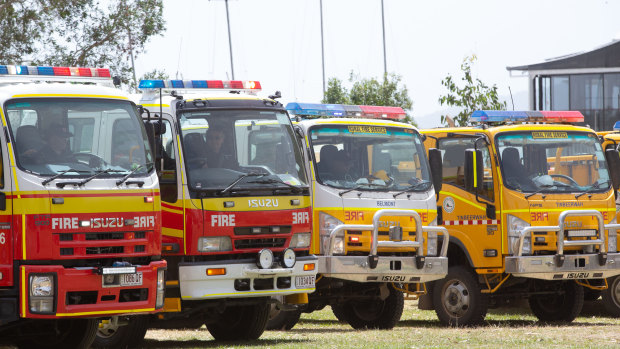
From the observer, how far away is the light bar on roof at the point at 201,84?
13.7 m

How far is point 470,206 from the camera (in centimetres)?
1650

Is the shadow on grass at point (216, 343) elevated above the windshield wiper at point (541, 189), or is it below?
below

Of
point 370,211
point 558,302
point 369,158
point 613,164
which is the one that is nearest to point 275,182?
point 370,211

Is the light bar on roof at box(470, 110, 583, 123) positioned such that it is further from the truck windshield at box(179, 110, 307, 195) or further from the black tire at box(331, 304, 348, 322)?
the truck windshield at box(179, 110, 307, 195)

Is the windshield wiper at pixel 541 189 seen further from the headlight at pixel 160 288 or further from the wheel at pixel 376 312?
the headlight at pixel 160 288

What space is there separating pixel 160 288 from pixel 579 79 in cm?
3206

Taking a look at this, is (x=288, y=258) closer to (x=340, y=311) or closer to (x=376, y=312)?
(x=376, y=312)

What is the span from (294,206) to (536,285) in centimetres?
552

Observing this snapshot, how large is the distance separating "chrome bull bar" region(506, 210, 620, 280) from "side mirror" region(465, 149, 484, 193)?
0.94m

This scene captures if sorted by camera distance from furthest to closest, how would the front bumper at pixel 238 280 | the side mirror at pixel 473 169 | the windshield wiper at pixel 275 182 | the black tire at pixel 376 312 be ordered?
the black tire at pixel 376 312, the side mirror at pixel 473 169, the windshield wiper at pixel 275 182, the front bumper at pixel 238 280

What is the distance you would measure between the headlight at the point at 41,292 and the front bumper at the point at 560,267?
7.23m

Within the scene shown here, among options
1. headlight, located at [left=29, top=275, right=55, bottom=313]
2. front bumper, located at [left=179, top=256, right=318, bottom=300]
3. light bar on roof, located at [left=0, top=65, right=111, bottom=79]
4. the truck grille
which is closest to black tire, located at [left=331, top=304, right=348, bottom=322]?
front bumper, located at [left=179, top=256, right=318, bottom=300]

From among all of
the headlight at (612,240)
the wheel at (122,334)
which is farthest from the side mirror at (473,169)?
the wheel at (122,334)

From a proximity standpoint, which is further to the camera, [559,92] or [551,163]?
[559,92]
